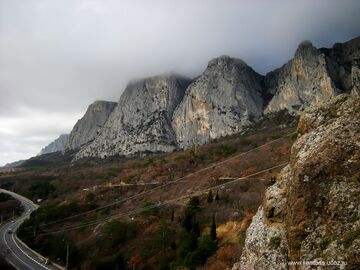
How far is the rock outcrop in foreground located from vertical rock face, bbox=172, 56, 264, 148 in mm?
146629

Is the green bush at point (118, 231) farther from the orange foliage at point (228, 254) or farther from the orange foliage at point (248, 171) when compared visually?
the orange foliage at point (248, 171)

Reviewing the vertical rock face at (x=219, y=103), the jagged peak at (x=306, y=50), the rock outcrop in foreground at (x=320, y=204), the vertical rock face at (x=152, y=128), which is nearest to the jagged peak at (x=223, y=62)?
the vertical rock face at (x=219, y=103)

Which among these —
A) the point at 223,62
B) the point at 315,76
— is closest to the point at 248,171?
the point at 315,76

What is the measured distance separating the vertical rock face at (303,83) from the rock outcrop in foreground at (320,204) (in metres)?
132

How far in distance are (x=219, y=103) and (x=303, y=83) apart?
124 ft

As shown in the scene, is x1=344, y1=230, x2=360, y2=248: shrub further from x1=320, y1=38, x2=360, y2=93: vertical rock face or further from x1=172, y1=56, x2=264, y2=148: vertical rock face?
x1=172, y1=56, x2=264, y2=148: vertical rock face

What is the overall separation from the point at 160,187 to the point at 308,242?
214 feet

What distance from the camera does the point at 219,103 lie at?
17112cm

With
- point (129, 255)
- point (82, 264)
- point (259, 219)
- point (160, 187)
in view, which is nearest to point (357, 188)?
point (259, 219)

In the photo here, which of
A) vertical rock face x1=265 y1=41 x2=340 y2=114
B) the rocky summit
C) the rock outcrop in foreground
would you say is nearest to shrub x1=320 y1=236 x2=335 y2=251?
the rock outcrop in foreground

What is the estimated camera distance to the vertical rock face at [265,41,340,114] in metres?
139

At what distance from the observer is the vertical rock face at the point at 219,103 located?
538 feet

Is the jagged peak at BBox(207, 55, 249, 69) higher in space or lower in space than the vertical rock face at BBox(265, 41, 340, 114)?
higher

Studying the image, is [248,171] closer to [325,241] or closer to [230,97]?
[325,241]
